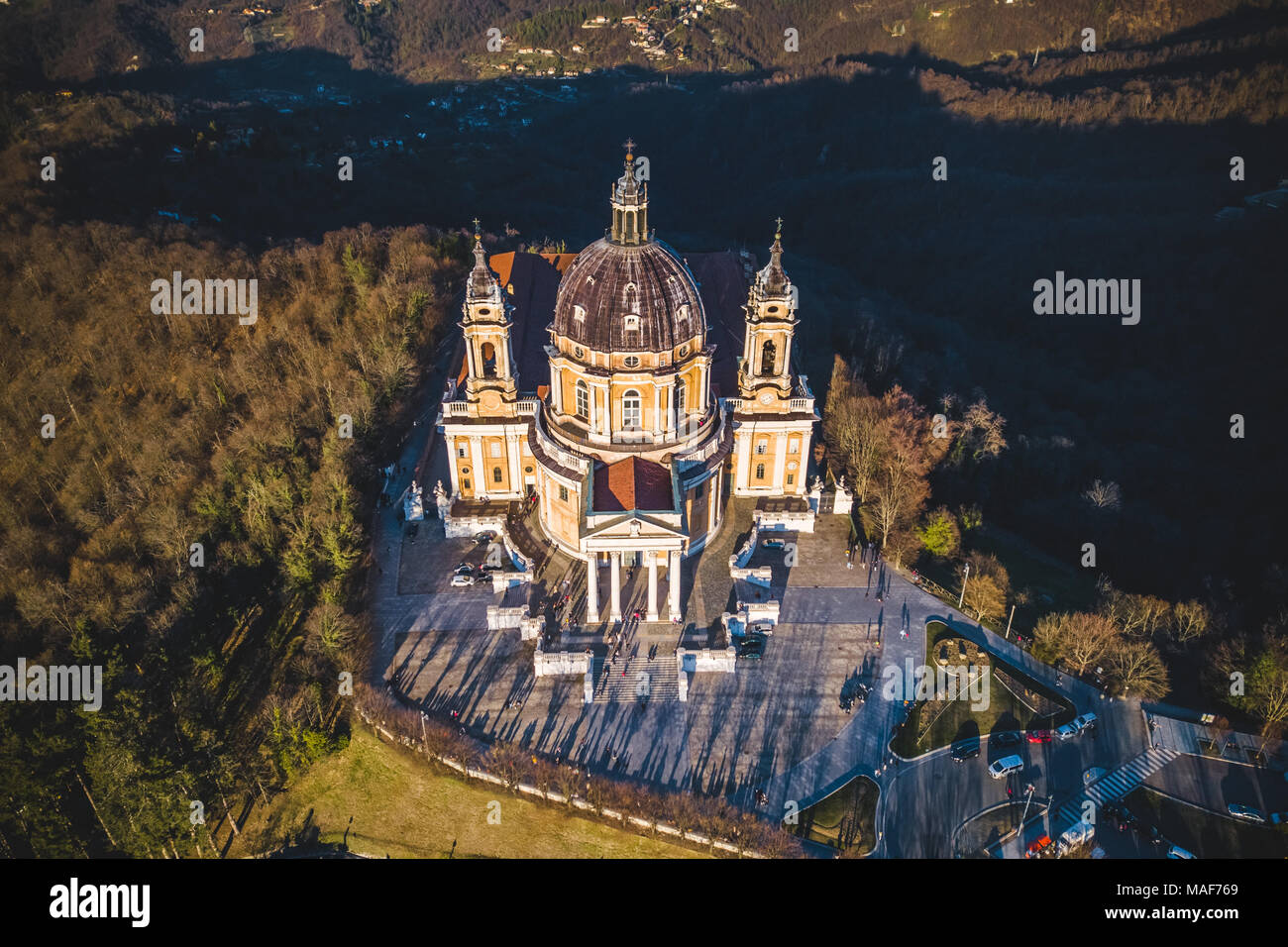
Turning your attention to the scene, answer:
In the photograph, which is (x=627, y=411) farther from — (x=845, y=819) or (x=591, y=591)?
(x=845, y=819)

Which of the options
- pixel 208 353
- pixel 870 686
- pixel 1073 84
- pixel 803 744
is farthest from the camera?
pixel 1073 84

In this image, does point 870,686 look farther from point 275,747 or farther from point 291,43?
point 291,43

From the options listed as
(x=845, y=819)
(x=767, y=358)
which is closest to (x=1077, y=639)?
(x=845, y=819)

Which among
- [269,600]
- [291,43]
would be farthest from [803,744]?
[291,43]

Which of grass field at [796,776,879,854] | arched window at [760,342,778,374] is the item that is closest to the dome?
arched window at [760,342,778,374]

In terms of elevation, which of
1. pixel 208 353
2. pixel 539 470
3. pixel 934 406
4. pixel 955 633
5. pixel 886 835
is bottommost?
pixel 886 835

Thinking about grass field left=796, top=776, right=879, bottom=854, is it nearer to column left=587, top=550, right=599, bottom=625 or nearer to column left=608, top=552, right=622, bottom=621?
column left=608, top=552, right=622, bottom=621
